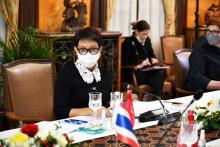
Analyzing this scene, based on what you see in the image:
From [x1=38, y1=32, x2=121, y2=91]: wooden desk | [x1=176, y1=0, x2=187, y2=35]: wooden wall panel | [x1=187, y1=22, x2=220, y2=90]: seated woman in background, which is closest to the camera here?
[x1=187, y1=22, x2=220, y2=90]: seated woman in background

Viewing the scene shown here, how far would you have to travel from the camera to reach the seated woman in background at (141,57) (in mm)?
5684

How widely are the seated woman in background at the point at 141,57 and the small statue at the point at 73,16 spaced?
736 millimetres

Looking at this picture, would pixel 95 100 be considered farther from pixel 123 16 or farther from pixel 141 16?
pixel 141 16

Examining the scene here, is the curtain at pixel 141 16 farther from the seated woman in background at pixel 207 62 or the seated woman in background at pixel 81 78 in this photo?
the seated woman in background at pixel 81 78

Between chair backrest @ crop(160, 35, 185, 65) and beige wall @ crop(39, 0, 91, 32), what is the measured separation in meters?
1.82

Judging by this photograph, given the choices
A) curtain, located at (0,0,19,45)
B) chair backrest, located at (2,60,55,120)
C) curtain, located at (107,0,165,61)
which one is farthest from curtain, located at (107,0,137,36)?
chair backrest, located at (2,60,55,120)

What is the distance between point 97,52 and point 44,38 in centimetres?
183

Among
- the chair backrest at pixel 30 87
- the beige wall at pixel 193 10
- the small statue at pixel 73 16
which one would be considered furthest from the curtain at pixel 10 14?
the beige wall at pixel 193 10

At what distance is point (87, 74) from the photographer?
10.1 feet

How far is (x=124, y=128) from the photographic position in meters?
1.78

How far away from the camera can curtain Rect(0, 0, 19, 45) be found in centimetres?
481

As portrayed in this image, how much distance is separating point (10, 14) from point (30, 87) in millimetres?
1655

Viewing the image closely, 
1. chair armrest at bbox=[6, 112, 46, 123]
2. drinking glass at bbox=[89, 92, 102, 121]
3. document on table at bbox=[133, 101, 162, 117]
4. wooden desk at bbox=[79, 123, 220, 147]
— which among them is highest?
drinking glass at bbox=[89, 92, 102, 121]

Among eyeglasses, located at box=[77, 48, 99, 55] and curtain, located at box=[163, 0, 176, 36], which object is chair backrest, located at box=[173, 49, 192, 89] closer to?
eyeglasses, located at box=[77, 48, 99, 55]
